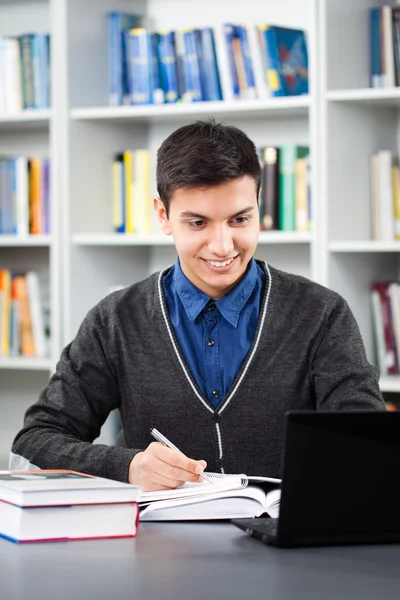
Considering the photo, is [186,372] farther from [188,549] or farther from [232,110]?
[232,110]

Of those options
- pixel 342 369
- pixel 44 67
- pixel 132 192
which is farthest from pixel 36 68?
pixel 342 369

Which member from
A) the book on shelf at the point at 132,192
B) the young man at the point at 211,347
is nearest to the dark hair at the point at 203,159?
the young man at the point at 211,347

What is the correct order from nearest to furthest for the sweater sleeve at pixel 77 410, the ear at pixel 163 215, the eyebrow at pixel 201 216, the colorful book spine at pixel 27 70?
the sweater sleeve at pixel 77 410, the eyebrow at pixel 201 216, the ear at pixel 163 215, the colorful book spine at pixel 27 70

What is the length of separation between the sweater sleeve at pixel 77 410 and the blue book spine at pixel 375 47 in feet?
5.08

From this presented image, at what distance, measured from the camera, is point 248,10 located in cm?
343

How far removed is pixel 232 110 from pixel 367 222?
0.55 metres

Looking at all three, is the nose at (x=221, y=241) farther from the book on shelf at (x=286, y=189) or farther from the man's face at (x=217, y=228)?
the book on shelf at (x=286, y=189)

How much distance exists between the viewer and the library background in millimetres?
3018

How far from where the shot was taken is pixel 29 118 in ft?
11.1

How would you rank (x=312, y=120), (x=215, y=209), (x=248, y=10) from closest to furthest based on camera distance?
(x=215, y=209) → (x=312, y=120) → (x=248, y=10)

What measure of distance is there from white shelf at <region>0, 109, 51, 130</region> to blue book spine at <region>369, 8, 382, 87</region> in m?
1.09

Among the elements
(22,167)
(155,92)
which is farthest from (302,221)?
(22,167)

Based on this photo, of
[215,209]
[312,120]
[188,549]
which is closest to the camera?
[188,549]

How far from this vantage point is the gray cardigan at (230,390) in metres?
1.79
